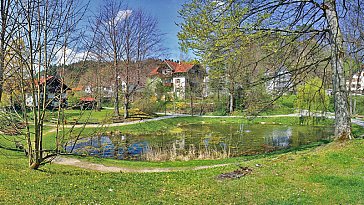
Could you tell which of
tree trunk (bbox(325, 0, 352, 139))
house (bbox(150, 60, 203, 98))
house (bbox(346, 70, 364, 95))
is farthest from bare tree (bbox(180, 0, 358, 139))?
house (bbox(150, 60, 203, 98))

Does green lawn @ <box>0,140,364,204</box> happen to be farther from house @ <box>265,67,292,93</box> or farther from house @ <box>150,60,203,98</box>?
house @ <box>150,60,203,98</box>

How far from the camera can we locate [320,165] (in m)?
6.58

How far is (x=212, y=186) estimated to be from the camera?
571 cm

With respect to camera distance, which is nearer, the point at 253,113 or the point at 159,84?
the point at 253,113

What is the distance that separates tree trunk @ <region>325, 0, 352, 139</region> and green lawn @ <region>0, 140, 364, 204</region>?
101 cm

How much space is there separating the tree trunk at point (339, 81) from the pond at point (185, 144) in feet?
16.6

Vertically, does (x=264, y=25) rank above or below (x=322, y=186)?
above

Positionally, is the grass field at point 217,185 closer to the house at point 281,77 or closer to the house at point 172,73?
the house at point 281,77

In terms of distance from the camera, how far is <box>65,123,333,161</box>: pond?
41.5 ft

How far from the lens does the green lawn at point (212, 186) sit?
15.6 feet

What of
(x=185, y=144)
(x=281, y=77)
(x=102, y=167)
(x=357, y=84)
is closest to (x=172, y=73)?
(x=185, y=144)

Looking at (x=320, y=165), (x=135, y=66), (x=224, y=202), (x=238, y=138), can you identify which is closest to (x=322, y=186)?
(x=320, y=165)

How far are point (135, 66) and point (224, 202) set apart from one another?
2279 centimetres

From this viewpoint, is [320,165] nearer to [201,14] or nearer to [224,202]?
[224,202]
